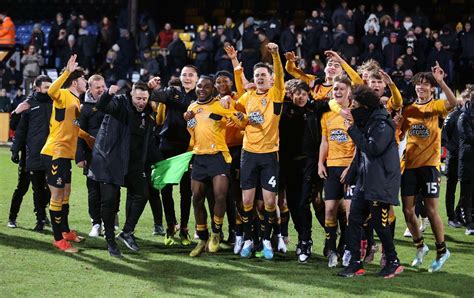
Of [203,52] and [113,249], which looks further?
[203,52]

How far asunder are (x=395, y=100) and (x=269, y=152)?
140 centimetres

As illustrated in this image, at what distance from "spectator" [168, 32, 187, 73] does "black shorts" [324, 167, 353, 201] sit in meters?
16.5

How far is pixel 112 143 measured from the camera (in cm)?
1065

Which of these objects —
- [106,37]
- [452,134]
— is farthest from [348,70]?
[106,37]

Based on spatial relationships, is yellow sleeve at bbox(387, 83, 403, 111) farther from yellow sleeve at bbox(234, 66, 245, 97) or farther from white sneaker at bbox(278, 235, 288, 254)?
white sneaker at bbox(278, 235, 288, 254)

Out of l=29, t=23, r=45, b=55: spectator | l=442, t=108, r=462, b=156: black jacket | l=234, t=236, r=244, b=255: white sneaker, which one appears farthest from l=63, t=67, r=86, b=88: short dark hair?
l=29, t=23, r=45, b=55: spectator

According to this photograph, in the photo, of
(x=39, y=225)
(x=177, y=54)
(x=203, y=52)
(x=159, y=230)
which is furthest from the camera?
(x=177, y=54)

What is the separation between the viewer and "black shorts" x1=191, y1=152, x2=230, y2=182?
10.8 m

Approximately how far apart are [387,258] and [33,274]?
339cm

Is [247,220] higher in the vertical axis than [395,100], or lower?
lower

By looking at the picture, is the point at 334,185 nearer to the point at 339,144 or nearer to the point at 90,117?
the point at 339,144

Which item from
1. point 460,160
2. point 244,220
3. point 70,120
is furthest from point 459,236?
point 70,120

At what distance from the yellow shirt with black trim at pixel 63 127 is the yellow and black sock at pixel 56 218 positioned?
1.73 feet

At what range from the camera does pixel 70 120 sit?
449 inches
